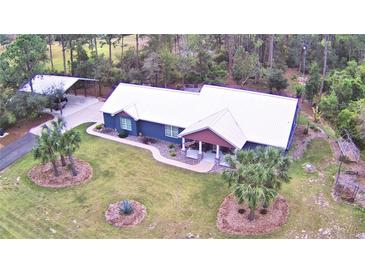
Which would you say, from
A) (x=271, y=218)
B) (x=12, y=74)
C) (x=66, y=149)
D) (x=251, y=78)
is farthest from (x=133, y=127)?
(x=251, y=78)

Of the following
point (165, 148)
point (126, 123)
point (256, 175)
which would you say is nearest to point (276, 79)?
point (165, 148)

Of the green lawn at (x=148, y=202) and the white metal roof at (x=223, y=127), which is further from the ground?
the white metal roof at (x=223, y=127)

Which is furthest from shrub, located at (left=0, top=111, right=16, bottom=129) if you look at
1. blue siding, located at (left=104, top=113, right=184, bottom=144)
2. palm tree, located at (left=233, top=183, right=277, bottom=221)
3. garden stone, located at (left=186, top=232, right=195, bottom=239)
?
palm tree, located at (left=233, top=183, right=277, bottom=221)

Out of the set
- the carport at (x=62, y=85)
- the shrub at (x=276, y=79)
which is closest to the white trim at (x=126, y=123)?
the carport at (x=62, y=85)

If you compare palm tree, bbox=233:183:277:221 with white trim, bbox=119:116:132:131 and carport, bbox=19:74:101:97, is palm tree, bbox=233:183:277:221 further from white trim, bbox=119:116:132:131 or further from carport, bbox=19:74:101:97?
carport, bbox=19:74:101:97

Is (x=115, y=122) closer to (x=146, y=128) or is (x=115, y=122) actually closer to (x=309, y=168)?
(x=146, y=128)

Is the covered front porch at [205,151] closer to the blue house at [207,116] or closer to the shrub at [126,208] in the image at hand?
the blue house at [207,116]
